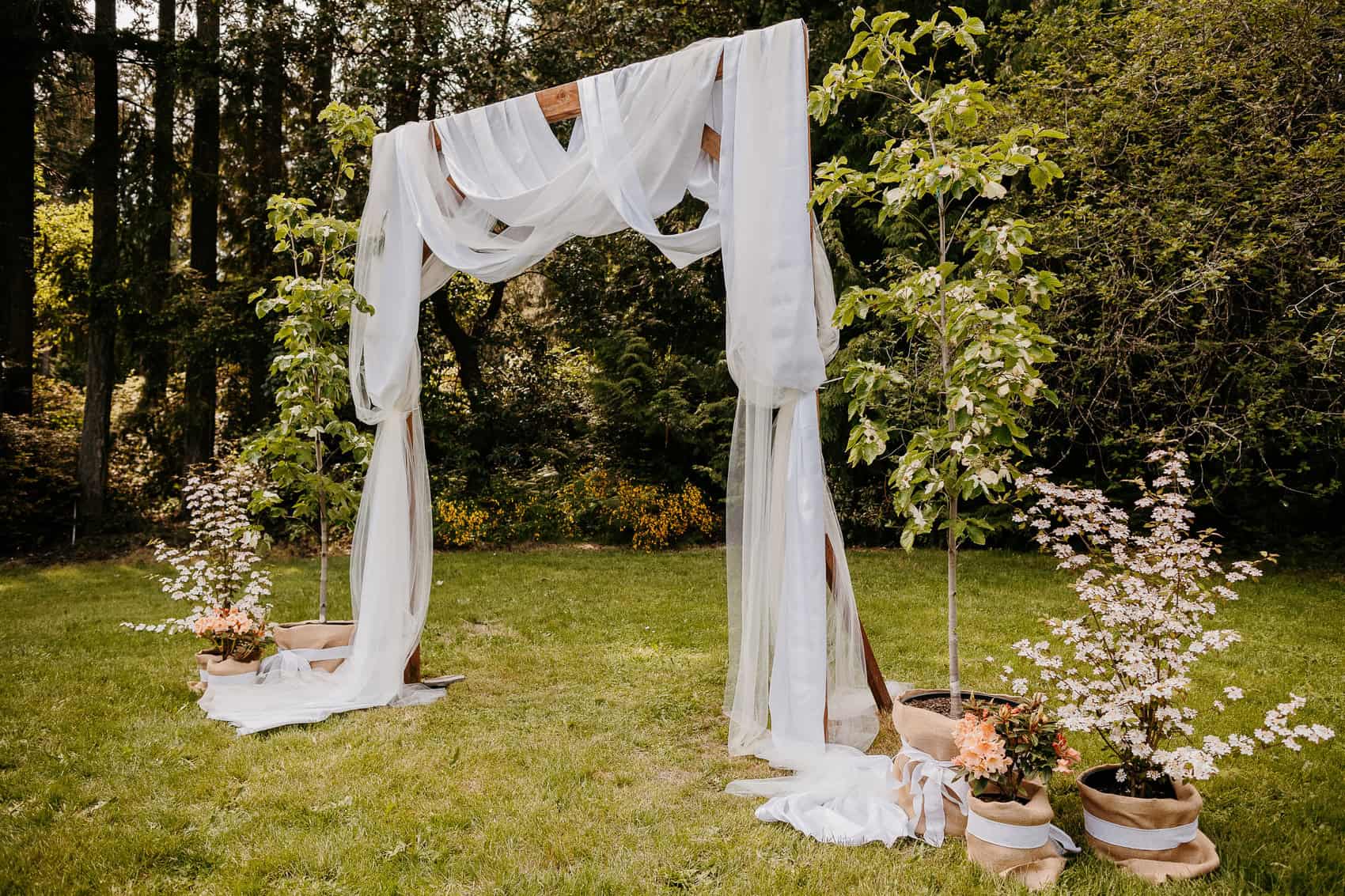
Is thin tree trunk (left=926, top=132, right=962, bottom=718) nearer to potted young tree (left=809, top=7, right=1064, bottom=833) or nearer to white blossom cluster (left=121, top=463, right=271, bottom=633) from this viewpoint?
potted young tree (left=809, top=7, right=1064, bottom=833)

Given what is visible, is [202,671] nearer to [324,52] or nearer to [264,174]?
[264,174]

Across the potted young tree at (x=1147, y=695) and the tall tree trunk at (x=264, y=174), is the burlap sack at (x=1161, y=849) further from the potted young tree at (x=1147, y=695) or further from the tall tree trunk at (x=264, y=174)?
the tall tree trunk at (x=264, y=174)

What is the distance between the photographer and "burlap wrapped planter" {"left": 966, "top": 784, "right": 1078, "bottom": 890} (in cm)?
230

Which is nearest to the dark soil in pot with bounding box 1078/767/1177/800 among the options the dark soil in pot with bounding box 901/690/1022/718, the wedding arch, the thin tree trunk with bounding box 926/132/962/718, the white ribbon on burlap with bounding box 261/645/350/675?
the dark soil in pot with bounding box 901/690/1022/718

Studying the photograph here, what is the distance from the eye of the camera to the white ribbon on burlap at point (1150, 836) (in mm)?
2283

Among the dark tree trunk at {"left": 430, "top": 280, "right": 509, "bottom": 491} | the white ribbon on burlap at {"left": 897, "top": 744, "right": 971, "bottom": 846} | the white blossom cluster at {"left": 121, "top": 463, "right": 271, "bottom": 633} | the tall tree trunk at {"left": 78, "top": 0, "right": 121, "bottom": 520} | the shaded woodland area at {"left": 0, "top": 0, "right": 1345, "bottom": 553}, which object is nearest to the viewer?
the white ribbon on burlap at {"left": 897, "top": 744, "right": 971, "bottom": 846}

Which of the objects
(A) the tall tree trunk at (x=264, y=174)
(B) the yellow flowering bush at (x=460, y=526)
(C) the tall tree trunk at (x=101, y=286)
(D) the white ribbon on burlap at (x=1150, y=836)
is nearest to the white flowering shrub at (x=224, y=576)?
(D) the white ribbon on burlap at (x=1150, y=836)

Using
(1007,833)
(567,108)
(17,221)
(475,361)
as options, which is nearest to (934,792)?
(1007,833)

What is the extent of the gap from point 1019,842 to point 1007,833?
4cm

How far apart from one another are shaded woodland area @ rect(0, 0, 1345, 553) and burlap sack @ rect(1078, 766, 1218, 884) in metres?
4.27

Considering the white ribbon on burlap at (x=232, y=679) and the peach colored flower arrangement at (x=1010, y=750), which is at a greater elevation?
the peach colored flower arrangement at (x=1010, y=750)

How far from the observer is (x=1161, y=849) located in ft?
7.52

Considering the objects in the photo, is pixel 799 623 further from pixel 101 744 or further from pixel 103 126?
pixel 103 126

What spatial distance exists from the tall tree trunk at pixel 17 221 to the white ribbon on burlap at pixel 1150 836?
10.5 m
